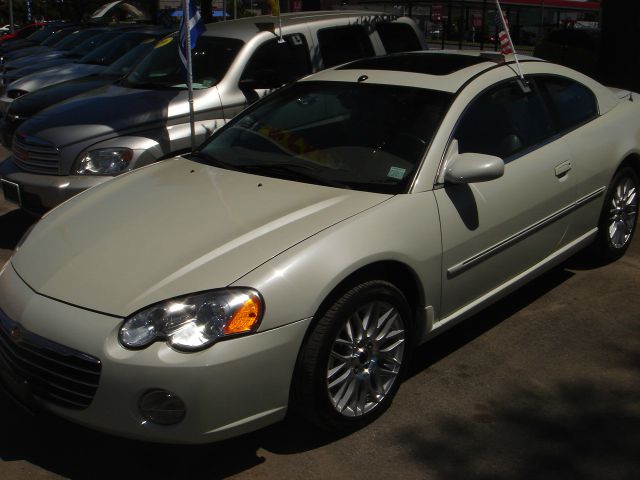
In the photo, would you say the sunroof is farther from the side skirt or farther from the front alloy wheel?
the front alloy wheel

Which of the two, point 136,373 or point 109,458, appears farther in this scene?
point 109,458

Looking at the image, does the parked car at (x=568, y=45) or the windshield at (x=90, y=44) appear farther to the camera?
the parked car at (x=568, y=45)

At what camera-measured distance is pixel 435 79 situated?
4348 mm

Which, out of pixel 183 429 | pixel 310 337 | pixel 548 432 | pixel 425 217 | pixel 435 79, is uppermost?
pixel 435 79

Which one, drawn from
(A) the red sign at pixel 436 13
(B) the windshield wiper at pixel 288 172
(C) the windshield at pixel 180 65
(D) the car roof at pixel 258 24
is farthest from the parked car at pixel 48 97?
(A) the red sign at pixel 436 13

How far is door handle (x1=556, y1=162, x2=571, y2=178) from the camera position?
15.0 ft

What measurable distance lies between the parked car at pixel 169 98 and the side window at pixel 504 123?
2.74 m

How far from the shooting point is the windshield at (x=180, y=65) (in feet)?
22.3

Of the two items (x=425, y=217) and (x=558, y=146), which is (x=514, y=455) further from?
(x=558, y=146)

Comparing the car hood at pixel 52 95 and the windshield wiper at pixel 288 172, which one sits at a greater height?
the windshield wiper at pixel 288 172

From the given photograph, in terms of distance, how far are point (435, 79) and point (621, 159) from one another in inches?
64.0

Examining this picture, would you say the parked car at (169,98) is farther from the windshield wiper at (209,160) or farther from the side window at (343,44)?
the windshield wiper at (209,160)

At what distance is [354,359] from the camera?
3494mm

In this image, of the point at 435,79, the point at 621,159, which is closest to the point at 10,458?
the point at 435,79
